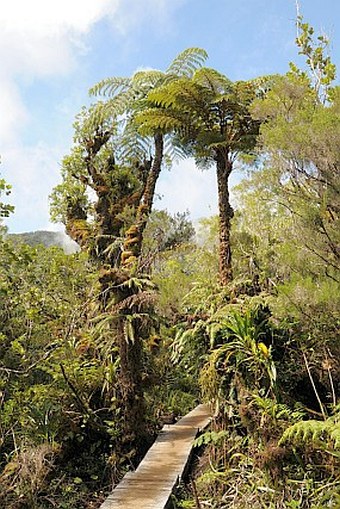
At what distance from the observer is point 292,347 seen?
4.70 metres

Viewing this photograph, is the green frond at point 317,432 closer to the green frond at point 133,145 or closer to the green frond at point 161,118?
the green frond at point 161,118

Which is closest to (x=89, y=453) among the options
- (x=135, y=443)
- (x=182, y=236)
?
(x=135, y=443)

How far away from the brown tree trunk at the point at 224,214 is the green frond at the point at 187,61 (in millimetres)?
2379

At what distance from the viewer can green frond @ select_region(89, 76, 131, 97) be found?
26.1 ft

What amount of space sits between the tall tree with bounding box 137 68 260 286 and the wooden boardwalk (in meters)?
1.77

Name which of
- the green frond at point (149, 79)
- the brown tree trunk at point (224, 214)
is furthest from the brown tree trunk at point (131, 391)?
the green frond at point (149, 79)

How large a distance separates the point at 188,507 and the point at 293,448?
913mm

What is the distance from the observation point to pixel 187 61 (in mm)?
7934

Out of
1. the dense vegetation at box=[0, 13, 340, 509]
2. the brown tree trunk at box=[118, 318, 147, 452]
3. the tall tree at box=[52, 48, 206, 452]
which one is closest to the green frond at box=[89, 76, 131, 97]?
the tall tree at box=[52, 48, 206, 452]

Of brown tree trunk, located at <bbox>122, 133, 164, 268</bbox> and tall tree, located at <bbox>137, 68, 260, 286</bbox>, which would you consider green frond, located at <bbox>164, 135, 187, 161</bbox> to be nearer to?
brown tree trunk, located at <bbox>122, 133, 164, 268</bbox>

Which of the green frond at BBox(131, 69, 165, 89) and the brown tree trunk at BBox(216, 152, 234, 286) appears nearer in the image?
the brown tree trunk at BBox(216, 152, 234, 286)

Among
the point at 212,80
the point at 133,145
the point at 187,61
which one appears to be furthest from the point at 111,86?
the point at 212,80

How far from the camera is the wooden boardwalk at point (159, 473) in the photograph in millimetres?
3707

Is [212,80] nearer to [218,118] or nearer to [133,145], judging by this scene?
[218,118]
